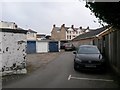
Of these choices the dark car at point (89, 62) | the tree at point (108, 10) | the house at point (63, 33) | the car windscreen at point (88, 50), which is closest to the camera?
the tree at point (108, 10)

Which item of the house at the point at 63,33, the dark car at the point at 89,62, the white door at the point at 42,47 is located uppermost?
the house at the point at 63,33

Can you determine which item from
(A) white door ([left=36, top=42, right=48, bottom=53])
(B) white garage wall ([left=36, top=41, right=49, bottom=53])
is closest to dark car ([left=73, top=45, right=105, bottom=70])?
(B) white garage wall ([left=36, top=41, right=49, bottom=53])

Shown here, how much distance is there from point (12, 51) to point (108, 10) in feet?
22.3

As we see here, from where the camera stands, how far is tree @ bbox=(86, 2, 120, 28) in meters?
8.01

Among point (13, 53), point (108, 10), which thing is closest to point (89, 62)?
point (13, 53)

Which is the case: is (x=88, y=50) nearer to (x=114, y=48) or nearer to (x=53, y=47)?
(x=114, y=48)

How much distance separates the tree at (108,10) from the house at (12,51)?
18.9ft

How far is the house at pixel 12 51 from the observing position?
12.5 meters

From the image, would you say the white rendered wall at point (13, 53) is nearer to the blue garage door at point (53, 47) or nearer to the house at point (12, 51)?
the house at point (12, 51)

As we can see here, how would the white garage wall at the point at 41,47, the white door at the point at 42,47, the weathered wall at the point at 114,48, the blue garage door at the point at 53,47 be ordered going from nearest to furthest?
the weathered wall at the point at 114,48 < the white garage wall at the point at 41,47 < the white door at the point at 42,47 < the blue garage door at the point at 53,47

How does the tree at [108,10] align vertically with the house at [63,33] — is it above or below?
below

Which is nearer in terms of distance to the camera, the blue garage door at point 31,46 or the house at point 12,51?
the house at point 12,51

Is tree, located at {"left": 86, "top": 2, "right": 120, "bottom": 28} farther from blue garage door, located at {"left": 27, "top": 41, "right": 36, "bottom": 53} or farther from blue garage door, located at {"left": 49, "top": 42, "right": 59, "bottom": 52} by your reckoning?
blue garage door, located at {"left": 49, "top": 42, "right": 59, "bottom": 52}

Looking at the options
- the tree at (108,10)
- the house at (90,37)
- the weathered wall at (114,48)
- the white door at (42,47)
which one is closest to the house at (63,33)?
the house at (90,37)
